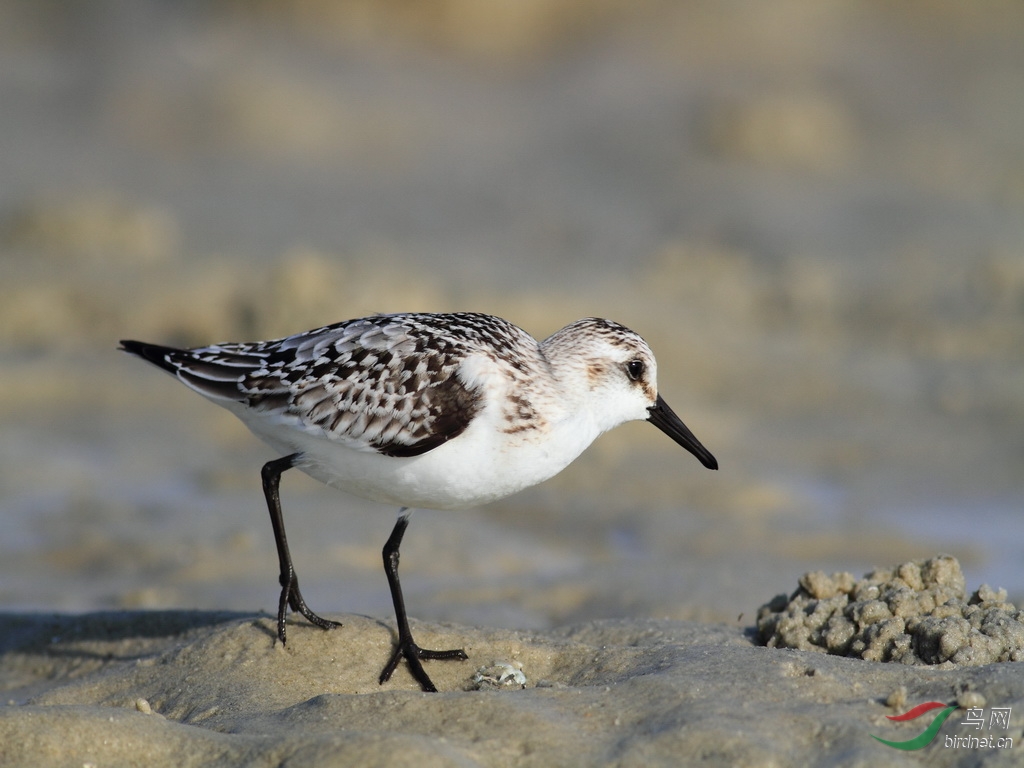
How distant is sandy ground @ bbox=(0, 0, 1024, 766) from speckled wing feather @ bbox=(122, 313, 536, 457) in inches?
39.3

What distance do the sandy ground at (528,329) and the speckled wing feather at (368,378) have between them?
3.27ft

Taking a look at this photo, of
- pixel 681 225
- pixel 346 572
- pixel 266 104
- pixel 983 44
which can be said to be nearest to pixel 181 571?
pixel 346 572

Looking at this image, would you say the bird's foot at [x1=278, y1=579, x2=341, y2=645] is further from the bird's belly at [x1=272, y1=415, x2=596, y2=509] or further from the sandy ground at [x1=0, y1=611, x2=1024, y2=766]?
the bird's belly at [x1=272, y1=415, x2=596, y2=509]

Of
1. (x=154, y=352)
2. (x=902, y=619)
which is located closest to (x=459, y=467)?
(x=154, y=352)

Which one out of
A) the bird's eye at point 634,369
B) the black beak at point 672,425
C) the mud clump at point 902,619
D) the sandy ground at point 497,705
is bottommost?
the sandy ground at point 497,705

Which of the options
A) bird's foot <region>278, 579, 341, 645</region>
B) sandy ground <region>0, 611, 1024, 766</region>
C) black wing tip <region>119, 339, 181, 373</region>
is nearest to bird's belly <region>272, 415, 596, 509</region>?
bird's foot <region>278, 579, 341, 645</region>

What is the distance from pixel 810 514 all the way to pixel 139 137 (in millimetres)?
10032

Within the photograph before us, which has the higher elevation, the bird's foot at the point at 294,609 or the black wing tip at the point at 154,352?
the black wing tip at the point at 154,352

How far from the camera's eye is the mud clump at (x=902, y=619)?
17.0ft

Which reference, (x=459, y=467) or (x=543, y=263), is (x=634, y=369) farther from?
(x=543, y=263)

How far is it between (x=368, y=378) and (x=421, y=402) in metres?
0.29

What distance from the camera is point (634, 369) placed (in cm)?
594

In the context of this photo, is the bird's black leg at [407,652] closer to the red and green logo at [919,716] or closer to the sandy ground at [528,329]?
the sandy ground at [528,329]

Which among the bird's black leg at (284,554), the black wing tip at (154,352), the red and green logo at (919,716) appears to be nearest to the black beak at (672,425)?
the bird's black leg at (284,554)
